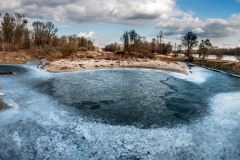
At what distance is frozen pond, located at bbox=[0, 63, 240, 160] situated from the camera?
778cm

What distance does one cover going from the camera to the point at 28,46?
75938mm

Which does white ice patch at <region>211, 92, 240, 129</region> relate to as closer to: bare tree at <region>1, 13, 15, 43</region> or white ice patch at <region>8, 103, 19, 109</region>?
white ice patch at <region>8, 103, 19, 109</region>

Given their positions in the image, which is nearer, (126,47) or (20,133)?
(20,133)

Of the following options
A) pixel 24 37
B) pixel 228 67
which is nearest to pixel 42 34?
pixel 24 37

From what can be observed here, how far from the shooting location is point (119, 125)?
1051 centimetres

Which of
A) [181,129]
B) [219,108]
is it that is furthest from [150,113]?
[219,108]

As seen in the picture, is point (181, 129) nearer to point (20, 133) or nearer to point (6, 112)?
point (20, 133)

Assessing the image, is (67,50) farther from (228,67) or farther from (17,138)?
(17,138)

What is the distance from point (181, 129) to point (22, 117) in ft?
27.7

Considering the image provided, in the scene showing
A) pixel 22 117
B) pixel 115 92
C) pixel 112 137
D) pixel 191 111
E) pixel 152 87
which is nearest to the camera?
pixel 112 137

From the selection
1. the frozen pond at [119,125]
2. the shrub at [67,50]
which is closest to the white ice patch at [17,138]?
the frozen pond at [119,125]

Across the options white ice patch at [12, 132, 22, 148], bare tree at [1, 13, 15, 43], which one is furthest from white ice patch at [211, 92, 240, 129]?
bare tree at [1, 13, 15, 43]

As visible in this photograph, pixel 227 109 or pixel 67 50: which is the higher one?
pixel 67 50

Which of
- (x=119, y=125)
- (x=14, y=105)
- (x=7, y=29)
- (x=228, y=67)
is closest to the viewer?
(x=119, y=125)
